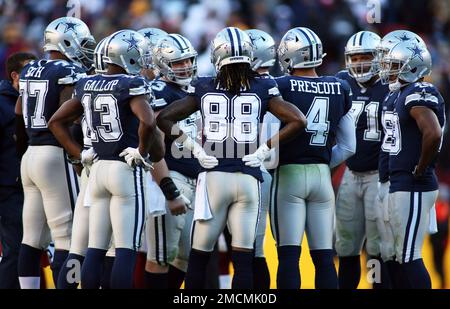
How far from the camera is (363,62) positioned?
833 cm

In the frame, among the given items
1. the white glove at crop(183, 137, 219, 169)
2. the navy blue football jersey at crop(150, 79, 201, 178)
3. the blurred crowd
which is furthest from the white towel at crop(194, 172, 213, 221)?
the blurred crowd

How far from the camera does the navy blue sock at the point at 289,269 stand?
7516 mm

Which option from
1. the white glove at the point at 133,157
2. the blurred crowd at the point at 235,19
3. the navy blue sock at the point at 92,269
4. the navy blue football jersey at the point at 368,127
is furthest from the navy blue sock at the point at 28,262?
the blurred crowd at the point at 235,19

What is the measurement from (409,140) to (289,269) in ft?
3.93

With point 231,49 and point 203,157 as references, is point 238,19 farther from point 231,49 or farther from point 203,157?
point 203,157

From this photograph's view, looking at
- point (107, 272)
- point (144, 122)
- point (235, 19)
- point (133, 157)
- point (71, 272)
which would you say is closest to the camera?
point (144, 122)

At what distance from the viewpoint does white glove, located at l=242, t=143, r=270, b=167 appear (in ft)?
23.5

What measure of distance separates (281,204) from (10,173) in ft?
7.27

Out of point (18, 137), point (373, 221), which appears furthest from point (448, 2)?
point (18, 137)

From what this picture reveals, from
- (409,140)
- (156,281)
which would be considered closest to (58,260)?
(156,281)

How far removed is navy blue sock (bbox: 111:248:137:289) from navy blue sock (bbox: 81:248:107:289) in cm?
10

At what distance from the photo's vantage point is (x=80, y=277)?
7121 mm

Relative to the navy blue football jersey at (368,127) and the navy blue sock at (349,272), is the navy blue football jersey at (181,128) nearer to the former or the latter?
the navy blue football jersey at (368,127)
